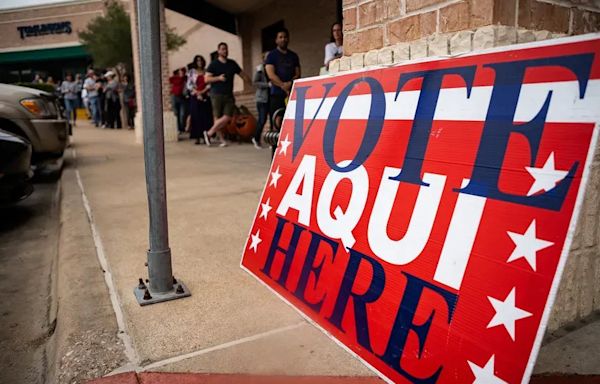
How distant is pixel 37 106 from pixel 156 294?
15.0 ft

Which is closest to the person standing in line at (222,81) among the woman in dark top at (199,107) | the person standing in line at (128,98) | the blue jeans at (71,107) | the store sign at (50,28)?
the woman in dark top at (199,107)

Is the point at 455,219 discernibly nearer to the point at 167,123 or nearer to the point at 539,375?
the point at 539,375

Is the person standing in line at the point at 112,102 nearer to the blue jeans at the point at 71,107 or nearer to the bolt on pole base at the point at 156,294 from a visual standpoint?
the blue jeans at the point at 71,107

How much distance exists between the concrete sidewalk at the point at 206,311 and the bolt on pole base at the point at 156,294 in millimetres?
34

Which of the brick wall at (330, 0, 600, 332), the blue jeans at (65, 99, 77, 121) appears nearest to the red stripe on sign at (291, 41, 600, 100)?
the brick wall at (330, 0, 600, 332)

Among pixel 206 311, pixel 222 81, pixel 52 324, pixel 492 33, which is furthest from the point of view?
pixel 222 81

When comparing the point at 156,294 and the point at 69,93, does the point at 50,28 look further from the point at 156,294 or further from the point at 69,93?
the point at 156,294

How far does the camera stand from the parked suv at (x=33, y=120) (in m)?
5.46

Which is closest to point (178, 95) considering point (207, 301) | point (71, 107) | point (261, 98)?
point (261, 98)

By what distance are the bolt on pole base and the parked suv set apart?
4245mm

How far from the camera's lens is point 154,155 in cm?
217

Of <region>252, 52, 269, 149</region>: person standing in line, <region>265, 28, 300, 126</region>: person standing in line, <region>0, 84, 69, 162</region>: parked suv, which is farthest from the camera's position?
<region>252, 52, 269, 149</region>: person standing in line

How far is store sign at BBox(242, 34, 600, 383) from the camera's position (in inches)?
42.9

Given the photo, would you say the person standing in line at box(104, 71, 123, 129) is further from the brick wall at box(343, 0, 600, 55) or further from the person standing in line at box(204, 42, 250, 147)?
the brick wall at box(343, 0, 600, 55)
